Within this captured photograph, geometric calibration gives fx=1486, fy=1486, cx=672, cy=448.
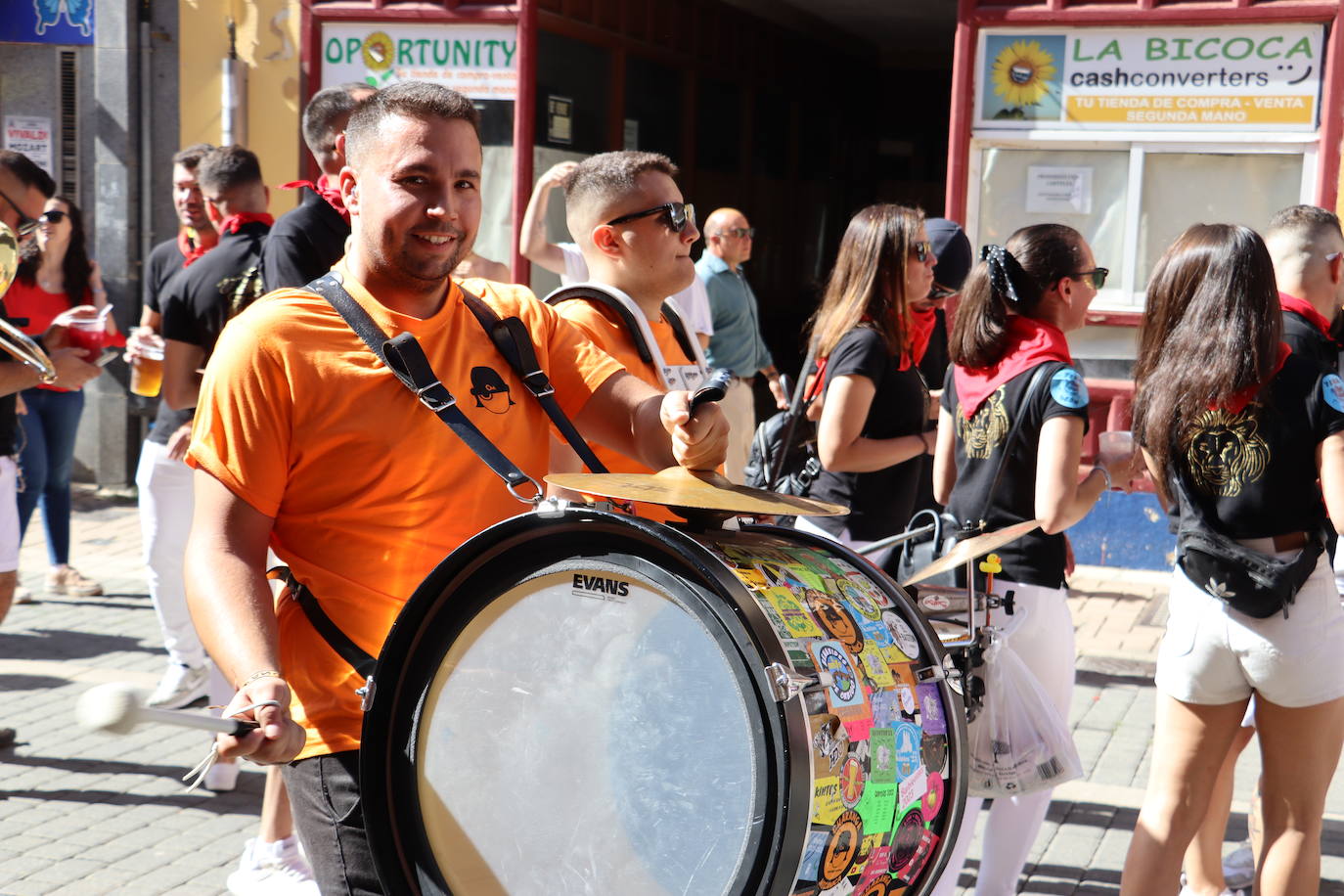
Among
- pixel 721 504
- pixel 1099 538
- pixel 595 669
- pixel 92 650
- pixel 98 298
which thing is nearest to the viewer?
pixel 721 504

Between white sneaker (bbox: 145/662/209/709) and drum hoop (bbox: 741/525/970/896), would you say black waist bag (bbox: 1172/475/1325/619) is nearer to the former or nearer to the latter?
drum hoop (bbox: 741/525/970/896)

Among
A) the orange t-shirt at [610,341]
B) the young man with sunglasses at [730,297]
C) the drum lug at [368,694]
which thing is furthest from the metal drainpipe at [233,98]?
the drum lug at [368,694]

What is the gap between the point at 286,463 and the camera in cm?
229

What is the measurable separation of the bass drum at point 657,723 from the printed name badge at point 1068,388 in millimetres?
1512

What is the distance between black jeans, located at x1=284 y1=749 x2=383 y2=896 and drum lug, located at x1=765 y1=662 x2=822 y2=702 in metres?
0.76

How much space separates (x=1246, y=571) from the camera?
3273 mm

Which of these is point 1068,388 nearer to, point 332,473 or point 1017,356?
point 1017,356

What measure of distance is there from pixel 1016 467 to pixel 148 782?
3.13 m

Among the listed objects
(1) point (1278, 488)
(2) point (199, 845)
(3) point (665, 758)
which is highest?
(1) point (1278, 488)

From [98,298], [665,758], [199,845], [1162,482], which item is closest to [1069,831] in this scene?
[1162,482]

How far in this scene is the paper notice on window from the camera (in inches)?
336

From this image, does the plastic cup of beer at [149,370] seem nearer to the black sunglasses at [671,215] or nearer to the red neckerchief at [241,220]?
the red neckerchief at [241,220]

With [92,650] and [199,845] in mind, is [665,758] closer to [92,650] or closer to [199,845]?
[199,845]

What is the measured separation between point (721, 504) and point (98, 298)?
5833 mm
